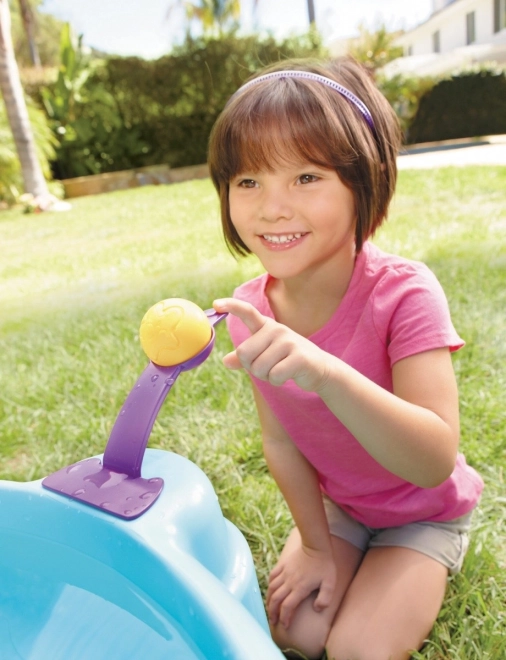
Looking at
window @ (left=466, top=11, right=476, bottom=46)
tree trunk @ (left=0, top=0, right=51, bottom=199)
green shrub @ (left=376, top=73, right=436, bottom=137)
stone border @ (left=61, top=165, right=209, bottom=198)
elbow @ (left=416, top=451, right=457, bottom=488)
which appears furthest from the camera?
window @ (left=466, top=11, right=476, bottom=46)

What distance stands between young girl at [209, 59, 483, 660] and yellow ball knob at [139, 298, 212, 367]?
1.7 inches

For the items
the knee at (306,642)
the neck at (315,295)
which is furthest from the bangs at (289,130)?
the knee at (306,642)

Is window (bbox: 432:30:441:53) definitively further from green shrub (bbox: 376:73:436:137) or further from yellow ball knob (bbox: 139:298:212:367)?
yellow ball knob (bbox: 139:298:212:367)

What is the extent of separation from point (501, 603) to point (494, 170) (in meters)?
4.72

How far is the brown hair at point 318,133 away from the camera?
90 centimetres

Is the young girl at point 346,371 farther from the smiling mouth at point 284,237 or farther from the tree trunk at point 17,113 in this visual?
the tree trunk at point 17,113

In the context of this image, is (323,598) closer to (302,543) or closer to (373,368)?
(302,543)

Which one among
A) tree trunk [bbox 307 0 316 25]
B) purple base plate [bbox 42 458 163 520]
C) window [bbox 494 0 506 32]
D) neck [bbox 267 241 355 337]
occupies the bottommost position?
purple base plate [bbox 42 458 163 520]

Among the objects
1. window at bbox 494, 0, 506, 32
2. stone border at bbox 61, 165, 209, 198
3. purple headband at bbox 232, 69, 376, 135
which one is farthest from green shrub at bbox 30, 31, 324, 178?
window at bbox 494, 0, 506, 32

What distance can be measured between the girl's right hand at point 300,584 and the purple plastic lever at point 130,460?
16.4 inches

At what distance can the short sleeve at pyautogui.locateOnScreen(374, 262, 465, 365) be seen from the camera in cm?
88

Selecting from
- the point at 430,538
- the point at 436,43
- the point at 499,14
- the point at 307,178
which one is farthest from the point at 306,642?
the point at 436,43

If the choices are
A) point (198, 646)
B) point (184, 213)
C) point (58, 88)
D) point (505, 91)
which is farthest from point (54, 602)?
point (505, 91)

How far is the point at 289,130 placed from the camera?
2.95 ft
